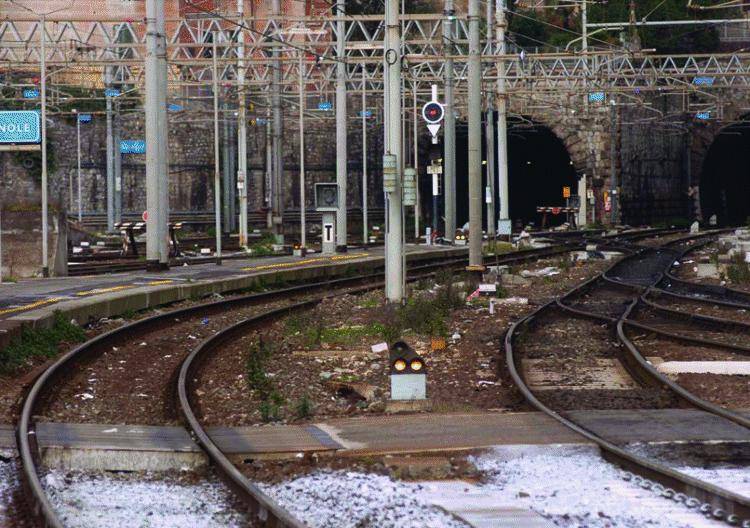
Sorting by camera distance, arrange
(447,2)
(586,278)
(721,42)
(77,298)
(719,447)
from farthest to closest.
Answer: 1. (721,42)
2. (447,2)
3. (586,278)
4. (77,298)
5. (719,447)

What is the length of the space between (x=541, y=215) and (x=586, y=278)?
5577cm

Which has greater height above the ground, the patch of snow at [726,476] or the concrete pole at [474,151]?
the concrete pole at [474,151]

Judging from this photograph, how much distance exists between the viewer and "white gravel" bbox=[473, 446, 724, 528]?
25.1 feet

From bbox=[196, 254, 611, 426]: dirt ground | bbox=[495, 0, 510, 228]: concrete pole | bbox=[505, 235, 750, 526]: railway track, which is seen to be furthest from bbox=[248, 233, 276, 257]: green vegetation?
bbox=[196, 254, 611, 426]: dirt ground

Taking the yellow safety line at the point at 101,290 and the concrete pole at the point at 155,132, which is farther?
the concrete pole at the point at 155,132

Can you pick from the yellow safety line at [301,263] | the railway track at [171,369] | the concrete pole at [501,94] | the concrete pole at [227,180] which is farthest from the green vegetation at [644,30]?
the railway track at [171,369]

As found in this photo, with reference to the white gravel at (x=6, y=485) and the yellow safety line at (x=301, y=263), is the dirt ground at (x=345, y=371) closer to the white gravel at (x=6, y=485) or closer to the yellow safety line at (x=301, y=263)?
the white gravel at (x=6, y=485)

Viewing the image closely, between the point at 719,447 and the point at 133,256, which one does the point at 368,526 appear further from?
the point at 133,256

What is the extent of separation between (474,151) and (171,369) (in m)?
14.1

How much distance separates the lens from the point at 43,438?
10281mm

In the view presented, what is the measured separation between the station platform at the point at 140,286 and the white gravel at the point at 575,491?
27.6 ft

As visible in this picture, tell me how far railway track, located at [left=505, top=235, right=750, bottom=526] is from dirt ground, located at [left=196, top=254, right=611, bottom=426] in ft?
1.34

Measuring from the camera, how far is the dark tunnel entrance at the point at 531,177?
8131 cm

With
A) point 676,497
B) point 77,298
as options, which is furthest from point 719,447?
point 77,298
